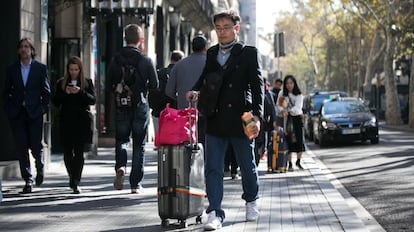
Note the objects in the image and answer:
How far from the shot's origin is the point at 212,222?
752 centimetres

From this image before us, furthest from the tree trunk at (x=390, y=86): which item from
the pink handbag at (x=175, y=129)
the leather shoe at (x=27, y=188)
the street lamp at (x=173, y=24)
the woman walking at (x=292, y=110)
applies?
the pink handbag at (x=175, y=129)

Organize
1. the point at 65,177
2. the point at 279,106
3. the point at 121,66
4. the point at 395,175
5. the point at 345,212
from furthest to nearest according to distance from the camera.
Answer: the point at 279,106, the point at 395,175, the point at 65,177, the point at 121,66, the point at 345,212

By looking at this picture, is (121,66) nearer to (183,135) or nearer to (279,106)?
(183,135)

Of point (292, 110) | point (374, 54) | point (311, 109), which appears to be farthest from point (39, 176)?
point (374, 54)

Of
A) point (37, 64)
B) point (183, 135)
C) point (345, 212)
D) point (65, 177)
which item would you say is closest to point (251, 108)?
point (183, 135)

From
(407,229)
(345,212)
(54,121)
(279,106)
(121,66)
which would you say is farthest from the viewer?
(54,121)

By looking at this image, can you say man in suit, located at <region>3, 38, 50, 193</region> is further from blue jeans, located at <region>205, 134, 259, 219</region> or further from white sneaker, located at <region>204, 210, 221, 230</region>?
white sneaker, located at <region>204, 210, 221, 230</region>

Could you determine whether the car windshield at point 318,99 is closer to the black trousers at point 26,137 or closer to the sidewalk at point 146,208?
the sidewalk at point 146,208

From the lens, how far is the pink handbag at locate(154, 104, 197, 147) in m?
7.62

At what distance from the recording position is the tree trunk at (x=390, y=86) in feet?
149

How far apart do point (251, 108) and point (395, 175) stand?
23.5 ft

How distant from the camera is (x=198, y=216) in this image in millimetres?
7996

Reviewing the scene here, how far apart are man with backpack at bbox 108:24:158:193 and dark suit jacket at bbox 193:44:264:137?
2355 millimetres

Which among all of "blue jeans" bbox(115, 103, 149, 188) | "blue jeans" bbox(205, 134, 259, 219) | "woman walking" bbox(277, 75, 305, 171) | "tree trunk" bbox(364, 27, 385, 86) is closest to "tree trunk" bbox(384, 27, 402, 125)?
"tree trunk" bbox(364, 27, 385, 86)
